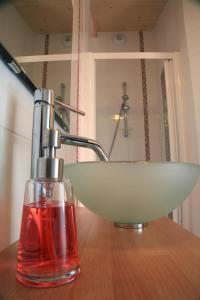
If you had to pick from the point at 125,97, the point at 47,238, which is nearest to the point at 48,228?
the point at 47,238

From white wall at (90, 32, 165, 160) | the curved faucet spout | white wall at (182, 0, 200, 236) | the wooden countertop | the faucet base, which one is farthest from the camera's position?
white wall at (90, 32, 165, 160)

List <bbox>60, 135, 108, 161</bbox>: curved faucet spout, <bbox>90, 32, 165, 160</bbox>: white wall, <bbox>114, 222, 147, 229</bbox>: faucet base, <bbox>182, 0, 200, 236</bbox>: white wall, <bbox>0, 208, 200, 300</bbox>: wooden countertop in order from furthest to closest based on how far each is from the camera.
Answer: <bbox>90, 32, 165, 160</bbox>: white wall → <bbox>182, 0, 200, 236</bbox>: white wall → <bbox>114, 222, 147, 229</bbox>: faucet base → <bbox>60, 135, 108, 161</bbox>: curved faucet spout → <bbox>0, 208, 200, 300</bbox>: wooden countertop

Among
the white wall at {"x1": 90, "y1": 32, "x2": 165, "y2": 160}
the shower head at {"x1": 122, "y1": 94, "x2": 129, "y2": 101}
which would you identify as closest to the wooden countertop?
the white wall at {"x1": 90, "y1": 32, "x2": 165, "y2": 160}

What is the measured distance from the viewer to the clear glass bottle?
0.19 metres

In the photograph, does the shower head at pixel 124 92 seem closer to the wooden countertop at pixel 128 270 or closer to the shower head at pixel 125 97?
the shower head at pixel 125 97

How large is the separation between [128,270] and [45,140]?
0.17 meters

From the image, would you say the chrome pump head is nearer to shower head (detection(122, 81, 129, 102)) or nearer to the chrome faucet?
the chrome faucet

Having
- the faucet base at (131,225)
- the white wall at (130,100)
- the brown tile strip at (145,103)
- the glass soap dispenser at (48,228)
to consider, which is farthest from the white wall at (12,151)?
the brown tile strip at (145,103)

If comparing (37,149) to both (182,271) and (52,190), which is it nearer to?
(52,190)

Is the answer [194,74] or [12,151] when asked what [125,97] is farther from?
[12,151]

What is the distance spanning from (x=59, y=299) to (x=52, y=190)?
0.32 feet

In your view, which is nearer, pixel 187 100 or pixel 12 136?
pixel 12 136

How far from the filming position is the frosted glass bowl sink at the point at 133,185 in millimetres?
338

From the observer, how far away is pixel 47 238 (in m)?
0.20
